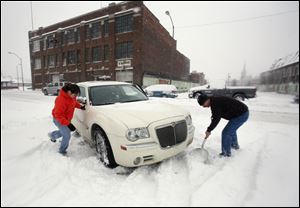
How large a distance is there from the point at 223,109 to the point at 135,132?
1.75 metres

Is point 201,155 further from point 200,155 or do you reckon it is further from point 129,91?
point 129,91

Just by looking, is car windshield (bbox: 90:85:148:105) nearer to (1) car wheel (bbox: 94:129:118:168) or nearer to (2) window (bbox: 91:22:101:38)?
(1) car wheel (bbox: 94:129:118:168)

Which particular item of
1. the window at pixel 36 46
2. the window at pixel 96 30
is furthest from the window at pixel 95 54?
the window at pixel 36 46

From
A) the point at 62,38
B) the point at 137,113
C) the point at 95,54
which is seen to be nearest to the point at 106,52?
the point at 95,54

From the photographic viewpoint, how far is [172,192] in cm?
246

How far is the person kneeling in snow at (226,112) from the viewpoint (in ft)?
11.0

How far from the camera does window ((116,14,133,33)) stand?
76.6 ft

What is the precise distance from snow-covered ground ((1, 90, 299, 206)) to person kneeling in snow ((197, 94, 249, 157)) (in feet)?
1.34

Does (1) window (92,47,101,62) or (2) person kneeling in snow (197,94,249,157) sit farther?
(1) window (92,47,101,62)

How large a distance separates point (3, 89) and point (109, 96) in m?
1.95

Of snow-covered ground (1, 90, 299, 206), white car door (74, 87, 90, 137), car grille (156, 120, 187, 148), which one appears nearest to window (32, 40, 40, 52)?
white car door (74, 87, 90, 137)

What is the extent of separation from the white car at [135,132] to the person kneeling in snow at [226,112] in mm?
463

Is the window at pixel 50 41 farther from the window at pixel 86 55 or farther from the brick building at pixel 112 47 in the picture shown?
the window at pixel 86 55

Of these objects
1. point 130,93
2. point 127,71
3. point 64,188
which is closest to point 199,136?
point 130,93
